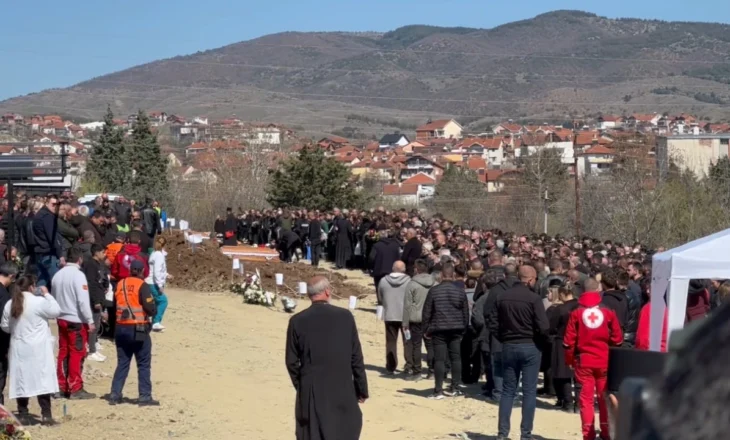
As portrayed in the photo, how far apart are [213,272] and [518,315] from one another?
17.4m

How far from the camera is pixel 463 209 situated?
73062 millimetres

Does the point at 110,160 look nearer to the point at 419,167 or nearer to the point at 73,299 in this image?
the point at 73,299

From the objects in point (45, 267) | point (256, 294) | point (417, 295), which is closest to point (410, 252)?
point (417, 295)

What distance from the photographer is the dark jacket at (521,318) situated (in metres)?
10.8

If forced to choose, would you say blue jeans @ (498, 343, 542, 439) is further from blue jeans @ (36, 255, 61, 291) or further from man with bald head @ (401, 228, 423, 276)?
man with bald head @ (401, 228, 423, 276)

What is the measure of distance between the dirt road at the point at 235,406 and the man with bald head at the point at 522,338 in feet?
3.59

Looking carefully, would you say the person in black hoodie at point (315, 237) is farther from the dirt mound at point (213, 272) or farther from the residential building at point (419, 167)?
the residential building at point (419, 167)

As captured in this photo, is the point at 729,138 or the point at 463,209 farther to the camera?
the point at 729,138

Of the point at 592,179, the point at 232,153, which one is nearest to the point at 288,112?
the point at 232,153

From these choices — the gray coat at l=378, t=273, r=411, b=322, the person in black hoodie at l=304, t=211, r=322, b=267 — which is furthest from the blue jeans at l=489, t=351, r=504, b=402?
the person in black hoodie at l=304, t=211, r=322, b=267

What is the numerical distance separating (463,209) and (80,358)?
6138cm

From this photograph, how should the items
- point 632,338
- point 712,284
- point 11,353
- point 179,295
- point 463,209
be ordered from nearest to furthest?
point 11,353
point 632,338
point 712,284
point 179,295
point 463,209

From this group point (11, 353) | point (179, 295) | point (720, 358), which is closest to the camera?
point (720, 358)

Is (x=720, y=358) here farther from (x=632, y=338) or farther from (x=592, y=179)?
(x=592, y=179)
